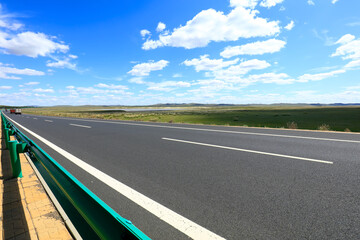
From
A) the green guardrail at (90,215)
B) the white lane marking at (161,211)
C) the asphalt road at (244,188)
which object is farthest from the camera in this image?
the asphalt road at (244,188)

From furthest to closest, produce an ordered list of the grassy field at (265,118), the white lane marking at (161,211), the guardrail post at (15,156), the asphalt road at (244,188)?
the grassy field at (265,118), the guardrail post at (15,156), the asphalt road at (244,188), the white lane marking at (161,211)

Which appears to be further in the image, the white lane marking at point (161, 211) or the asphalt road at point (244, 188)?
the asphalt road at point (244, 188)

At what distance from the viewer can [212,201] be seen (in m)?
2.82

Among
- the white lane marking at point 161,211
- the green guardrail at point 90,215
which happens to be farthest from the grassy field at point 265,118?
the green guardrail at point 90,215

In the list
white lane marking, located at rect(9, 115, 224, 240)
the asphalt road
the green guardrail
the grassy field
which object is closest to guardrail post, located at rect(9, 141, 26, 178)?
the asphalt road

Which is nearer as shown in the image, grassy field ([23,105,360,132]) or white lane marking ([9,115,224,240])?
white lane marking ([9,115,224,240])

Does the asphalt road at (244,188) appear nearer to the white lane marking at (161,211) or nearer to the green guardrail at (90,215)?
the white lane marking at (161,211)

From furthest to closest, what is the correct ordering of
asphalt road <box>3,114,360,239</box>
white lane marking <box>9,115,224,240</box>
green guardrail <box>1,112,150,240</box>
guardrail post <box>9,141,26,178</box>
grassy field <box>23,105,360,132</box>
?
grassy field <box>23,105,360,132</box>
guardrail post <box>9,141,26,178</box>
asphalt road <box>3,114,360,239</box>
white lane marking <box>9,115,224,240</box>
green guardrail <box>1,112,150,240</box>

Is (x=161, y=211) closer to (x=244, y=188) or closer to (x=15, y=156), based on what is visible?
(x=244, y=188)

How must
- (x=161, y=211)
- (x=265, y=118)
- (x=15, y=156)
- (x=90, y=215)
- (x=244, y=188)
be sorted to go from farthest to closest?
1. (x=265, y=118)
2. (x=15, y=156)
3. (x=244, y=188)
4. (x=161, y=211)
5. (x=90, y=215)

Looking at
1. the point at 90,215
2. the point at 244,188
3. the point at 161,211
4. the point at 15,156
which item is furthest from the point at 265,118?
the point at 90,215

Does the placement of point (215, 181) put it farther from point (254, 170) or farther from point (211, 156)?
point (211, 156)

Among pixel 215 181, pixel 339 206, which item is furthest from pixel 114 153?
pixel 339 206

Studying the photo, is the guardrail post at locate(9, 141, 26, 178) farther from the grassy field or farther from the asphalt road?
the grassy field
